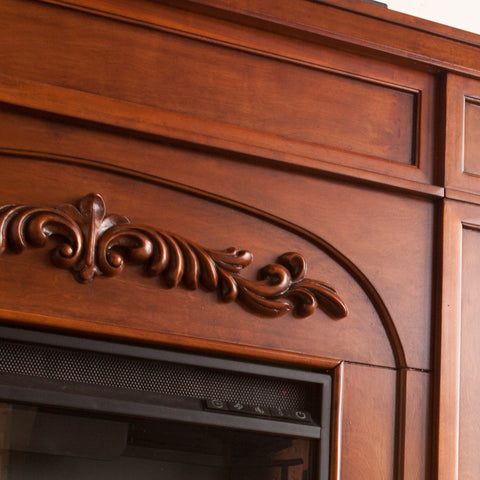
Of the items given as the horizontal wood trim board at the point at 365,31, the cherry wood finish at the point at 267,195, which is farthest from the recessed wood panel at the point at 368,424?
the horizontal wood trim board at the point at 365,31

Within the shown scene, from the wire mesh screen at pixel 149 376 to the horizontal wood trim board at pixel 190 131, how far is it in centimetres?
26

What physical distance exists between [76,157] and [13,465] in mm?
341

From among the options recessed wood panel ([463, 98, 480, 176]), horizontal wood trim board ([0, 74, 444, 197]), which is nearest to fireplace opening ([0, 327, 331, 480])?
horizontal wood trim board ([0, 74, 444, 197])

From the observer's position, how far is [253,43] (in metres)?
1.09

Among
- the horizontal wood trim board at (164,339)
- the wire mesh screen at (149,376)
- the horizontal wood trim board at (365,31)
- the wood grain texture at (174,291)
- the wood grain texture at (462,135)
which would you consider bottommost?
the wire mesh screen at (149,376)

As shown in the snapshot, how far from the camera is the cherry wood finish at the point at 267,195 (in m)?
0.97

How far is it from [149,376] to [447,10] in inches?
44.3

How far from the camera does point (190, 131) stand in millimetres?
1028

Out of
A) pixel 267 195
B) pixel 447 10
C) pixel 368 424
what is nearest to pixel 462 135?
pixel 267 195

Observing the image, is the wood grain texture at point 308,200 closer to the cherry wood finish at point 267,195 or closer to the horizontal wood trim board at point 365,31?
the cherry wood finish at point 267,195

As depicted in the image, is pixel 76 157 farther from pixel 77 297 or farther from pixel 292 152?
pixel 292 152

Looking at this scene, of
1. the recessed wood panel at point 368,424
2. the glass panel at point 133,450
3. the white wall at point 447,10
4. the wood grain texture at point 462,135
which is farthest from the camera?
the white wall at point 447,10

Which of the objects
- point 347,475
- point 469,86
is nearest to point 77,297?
point 347,475

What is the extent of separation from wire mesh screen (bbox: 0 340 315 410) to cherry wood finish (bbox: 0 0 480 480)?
1.1 inches
